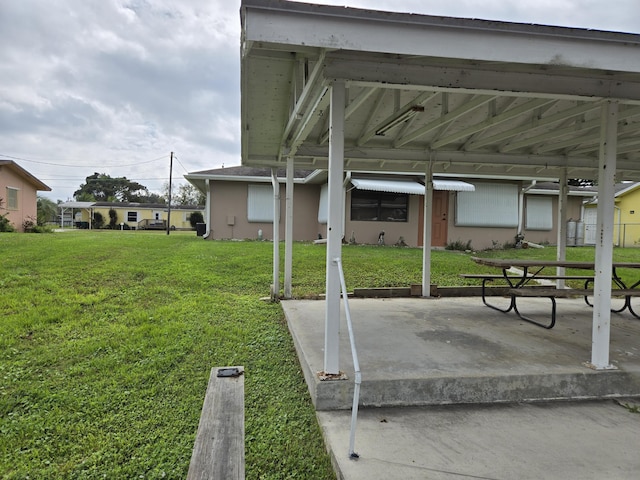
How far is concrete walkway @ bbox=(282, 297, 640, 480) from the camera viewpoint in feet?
6.64

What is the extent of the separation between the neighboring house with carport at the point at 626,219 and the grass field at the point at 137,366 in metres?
16.9

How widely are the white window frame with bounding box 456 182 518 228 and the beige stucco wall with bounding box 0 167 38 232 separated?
67.0 feet

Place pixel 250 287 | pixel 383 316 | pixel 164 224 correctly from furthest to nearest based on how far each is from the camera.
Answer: pixel 164 224 < pixel 250 287 < pixel 383 316

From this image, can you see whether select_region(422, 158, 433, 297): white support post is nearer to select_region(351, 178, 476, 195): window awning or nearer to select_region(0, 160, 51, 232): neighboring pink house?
select_region(351, 178, 476, 195): window awning

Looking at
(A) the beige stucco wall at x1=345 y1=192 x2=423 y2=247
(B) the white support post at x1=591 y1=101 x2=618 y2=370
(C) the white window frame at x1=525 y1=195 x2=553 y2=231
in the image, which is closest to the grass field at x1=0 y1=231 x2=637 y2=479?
(B) the white support post at x1=591 y1=101 x2=618 y2=370

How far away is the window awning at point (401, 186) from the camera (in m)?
12.0

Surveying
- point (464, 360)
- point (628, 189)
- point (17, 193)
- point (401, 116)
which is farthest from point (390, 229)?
point (17, 193)

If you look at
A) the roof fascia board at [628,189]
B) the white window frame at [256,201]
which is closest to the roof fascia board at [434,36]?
the white window frame at [256,201]

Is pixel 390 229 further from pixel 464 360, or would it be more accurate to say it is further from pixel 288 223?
pixel 464 360

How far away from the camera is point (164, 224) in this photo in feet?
125

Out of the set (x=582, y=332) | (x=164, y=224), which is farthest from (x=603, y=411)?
(x=164, y=224)

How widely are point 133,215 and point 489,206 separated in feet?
121

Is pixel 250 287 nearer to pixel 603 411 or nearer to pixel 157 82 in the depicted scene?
pixel 603 411

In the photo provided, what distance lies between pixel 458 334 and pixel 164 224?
3857 cm
